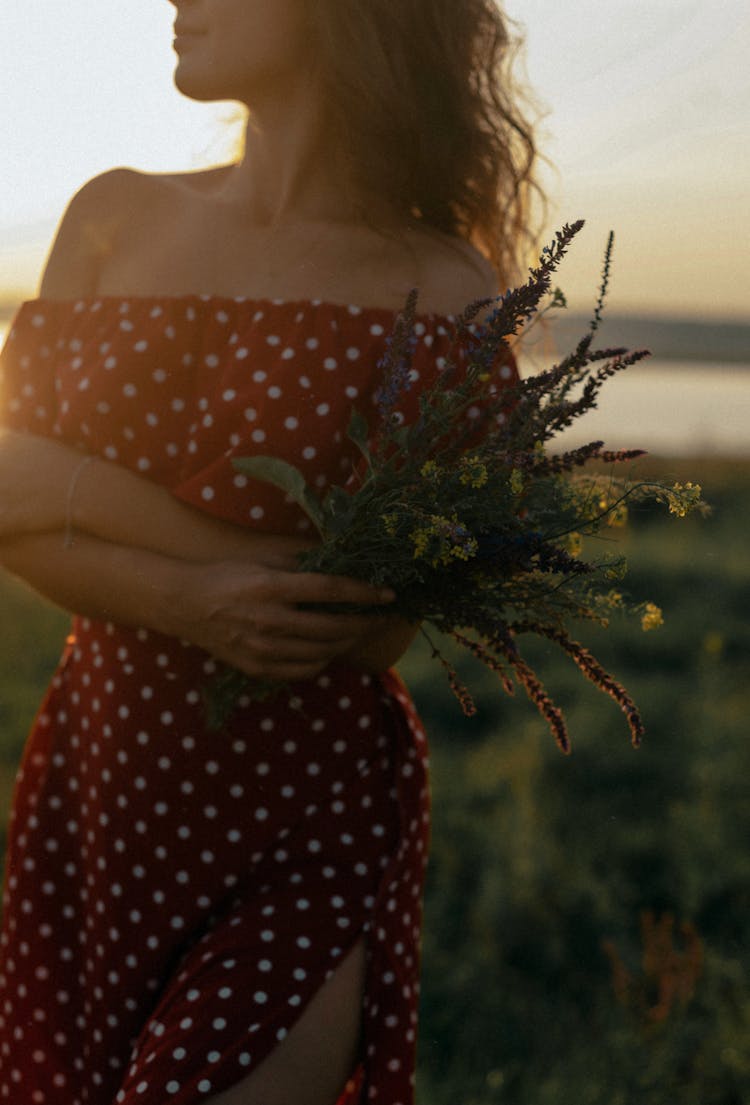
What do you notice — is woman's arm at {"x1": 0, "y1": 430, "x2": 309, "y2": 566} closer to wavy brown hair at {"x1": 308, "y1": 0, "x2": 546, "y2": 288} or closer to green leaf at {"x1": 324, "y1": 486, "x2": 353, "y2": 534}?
green leaf at {"x1": 324, "y1": 486, "x2": 353, "y2": 534}

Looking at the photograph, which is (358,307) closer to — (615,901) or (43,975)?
(43,975)

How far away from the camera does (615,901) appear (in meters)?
4.11

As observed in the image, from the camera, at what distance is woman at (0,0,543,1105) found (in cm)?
186

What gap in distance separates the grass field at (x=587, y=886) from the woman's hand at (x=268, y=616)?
64 cm

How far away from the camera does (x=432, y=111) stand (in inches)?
86.7

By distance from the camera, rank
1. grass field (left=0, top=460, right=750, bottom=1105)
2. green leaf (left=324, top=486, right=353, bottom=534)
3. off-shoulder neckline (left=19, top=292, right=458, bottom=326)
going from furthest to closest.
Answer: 1. grass field (left=0, top=460, right=750, bottom=1105)
2. off-shoulder neckline (left=19, top=292, right=458, bottom=326)
3. green leaf (left=324, top=486, right=353, bottom=534)

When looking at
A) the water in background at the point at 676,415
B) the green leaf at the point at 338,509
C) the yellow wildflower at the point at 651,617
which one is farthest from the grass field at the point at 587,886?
the water in background at the point at 676,415

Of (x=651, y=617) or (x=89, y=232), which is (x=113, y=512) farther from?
(x=651, y=617)

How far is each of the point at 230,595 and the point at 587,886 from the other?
2742 millimetres

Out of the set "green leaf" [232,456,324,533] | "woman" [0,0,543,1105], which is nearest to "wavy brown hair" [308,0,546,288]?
"woman" [0,0,543,1105]

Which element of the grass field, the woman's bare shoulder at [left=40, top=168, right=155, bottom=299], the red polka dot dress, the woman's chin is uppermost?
the woman's chin

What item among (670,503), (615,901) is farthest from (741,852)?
(670,503)

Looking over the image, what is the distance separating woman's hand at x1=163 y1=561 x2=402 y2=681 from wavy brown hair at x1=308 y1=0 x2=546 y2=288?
2.63ft

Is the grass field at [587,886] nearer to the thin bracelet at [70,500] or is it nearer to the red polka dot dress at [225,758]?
the red polka dot dress at [225,758]
